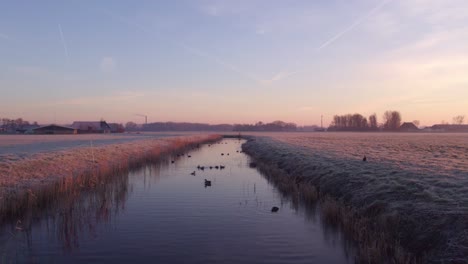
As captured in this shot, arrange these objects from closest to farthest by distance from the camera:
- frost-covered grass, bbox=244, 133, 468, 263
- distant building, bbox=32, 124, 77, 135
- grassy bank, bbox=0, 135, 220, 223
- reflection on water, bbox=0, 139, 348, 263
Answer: frost-covered grass, bbox=244, 133, 468, 263 → reflection on water, bbox=0, 139, 348, 263 → grassy bank, bbox=0, 135, 220, 223 → distant building, bbox=32, 124, 77, 135

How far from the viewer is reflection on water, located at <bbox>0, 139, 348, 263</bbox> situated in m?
10.7

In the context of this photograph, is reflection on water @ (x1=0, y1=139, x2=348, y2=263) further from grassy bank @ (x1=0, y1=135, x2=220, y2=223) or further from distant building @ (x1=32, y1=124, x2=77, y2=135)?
distant building @ (x1=32, y1=124, x2=77, y2=135)

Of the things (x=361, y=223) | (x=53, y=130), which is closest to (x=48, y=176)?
(x=361, y=223)

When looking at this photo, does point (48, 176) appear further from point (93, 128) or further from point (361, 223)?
point (93, 128)

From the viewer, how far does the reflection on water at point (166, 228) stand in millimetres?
10734

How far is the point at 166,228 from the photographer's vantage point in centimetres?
1368

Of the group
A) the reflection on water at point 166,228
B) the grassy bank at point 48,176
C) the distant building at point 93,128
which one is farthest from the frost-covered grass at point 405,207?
the distant building at point 93,128

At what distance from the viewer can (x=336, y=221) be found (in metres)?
14.2

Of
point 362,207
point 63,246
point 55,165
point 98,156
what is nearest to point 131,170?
point 98,156

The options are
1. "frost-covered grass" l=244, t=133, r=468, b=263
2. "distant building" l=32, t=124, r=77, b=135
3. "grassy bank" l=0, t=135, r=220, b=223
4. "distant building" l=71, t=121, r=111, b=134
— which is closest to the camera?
"frost-covered grass" l=244, t=133, r=468, b=263

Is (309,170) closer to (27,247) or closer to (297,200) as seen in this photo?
(297,200)

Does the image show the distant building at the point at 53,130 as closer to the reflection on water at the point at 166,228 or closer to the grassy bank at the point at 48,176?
the grassy bank at the point at 48,176

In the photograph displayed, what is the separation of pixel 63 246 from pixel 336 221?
10147mm

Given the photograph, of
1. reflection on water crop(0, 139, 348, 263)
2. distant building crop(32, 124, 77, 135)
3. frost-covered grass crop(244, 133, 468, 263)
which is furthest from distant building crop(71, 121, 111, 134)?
frost-covered grass crop(244, 133, 468, 263)
